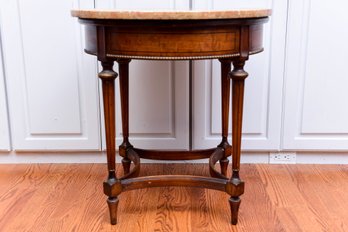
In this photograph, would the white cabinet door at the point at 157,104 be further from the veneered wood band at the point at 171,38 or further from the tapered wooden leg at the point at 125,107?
the veneered wood band at the point at 171,38

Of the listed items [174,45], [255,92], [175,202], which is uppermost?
[174,45]

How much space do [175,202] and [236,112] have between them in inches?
15.8

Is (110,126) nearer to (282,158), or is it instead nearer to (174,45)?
(174,45)

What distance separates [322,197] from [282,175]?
0.22 metres

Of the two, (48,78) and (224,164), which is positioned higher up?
(48,78)

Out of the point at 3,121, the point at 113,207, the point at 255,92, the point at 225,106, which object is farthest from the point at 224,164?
the point at 3,121

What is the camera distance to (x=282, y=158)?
67.3 inches

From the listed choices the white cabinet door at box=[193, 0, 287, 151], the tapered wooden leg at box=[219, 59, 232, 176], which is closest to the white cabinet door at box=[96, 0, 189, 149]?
the white cabinet door at box=[193, 0, 287, 151]

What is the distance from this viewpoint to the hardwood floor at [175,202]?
48.8 inches

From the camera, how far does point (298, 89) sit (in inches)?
63.4

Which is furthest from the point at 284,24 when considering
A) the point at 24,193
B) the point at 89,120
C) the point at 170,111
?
the point at 24,193

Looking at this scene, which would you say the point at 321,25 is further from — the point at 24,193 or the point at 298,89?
the point at 24,193

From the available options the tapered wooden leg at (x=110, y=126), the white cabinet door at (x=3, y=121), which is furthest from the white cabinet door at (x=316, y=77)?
the white cabinet door at (x=3, y=121)

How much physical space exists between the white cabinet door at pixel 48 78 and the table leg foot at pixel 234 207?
0.67 meters
